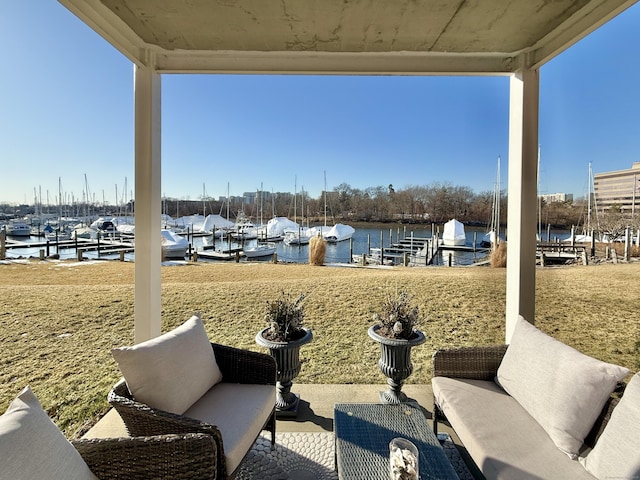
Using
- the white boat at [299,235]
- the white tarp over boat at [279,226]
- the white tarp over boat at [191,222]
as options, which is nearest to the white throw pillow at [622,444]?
the white boat at [299,235]

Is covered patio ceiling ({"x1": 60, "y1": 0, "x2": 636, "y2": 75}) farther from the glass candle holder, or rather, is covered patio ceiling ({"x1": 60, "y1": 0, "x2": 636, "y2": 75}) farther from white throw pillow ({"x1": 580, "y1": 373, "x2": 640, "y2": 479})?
the glass candle holder

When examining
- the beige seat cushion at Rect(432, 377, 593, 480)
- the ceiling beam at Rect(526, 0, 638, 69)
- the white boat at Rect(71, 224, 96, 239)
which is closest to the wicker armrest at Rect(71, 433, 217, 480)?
the beige seat cushion at Rect(432, 377, 593, 480)

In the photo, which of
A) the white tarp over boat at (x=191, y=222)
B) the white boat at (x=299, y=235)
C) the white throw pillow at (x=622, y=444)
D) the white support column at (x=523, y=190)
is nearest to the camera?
the white throw pillow at (x=622, y=444)

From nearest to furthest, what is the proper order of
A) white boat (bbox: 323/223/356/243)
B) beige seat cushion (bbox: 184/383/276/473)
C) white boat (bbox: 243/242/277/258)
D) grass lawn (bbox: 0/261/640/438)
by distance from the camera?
1. beige seat cushion (bbox: 184/383/276/473)
2. grass lawn (bbox: 0/261/640/438)
3. white boat (bbox: 323/223/356/243)
4. white boat (bbox: 243/242/277/258)

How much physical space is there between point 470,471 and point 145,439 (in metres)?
1.65

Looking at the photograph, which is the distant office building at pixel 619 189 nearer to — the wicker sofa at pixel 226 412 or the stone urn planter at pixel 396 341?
the stone urn planter at pixel 396 341

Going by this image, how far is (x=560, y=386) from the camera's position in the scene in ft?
4.38

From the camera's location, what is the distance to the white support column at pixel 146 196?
2.24 metres

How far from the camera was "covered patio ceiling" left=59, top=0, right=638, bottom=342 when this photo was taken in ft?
5.78

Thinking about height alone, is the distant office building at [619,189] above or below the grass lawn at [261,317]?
above

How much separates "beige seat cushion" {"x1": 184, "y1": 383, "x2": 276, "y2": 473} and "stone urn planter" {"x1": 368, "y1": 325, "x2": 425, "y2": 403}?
2.76 feet

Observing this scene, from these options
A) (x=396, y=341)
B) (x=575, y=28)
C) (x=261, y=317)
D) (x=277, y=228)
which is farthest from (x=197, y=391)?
(x=277, y=228)

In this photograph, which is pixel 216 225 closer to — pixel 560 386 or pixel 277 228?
pixel 277 228

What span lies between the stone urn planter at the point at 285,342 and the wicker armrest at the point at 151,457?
901 millimetres
